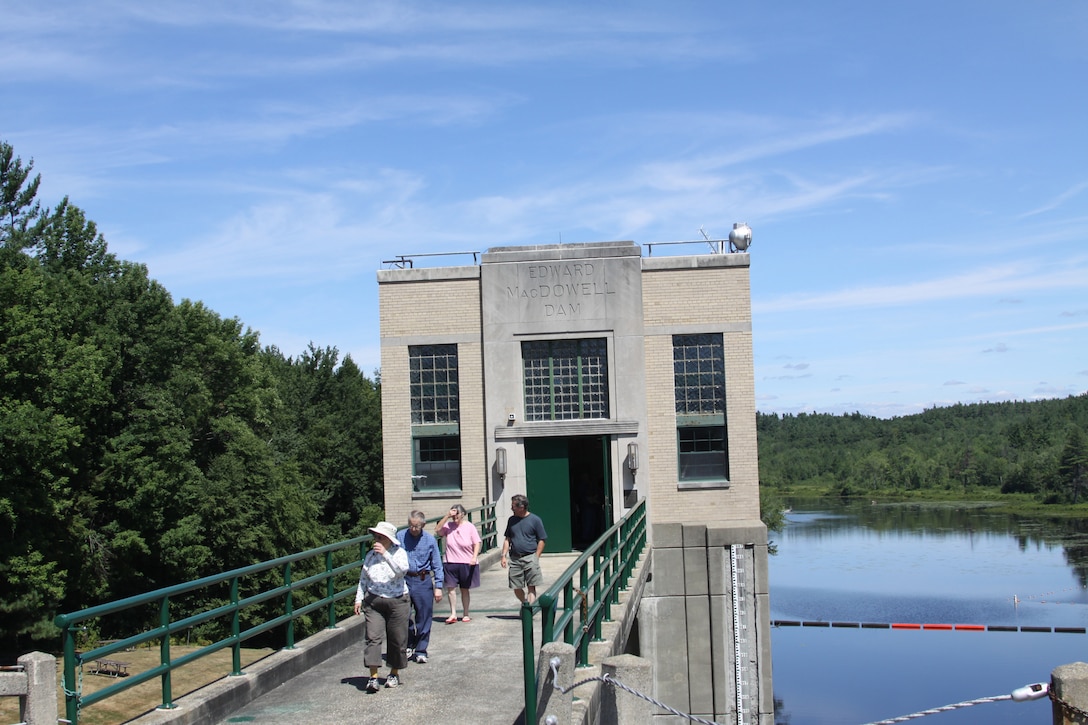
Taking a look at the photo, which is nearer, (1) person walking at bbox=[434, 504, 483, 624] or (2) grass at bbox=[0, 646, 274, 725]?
(1) person walking at bbox=[434, 504, 483, 624]

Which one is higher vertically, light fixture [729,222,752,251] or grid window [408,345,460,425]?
light fixture [729,222,752,251]

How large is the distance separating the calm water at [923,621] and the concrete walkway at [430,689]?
38.8 meters

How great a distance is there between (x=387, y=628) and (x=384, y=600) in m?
0.33

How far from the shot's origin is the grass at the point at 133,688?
18234mm

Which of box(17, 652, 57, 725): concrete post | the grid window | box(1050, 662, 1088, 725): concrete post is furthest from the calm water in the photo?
box(17, 652, 57, 725): concrete post

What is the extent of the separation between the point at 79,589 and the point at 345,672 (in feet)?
89.0

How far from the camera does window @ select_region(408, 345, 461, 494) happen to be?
73.6 ft

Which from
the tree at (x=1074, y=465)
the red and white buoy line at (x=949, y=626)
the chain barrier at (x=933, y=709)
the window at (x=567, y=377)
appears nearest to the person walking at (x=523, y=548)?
the chain barrier at (x=933, y=709)

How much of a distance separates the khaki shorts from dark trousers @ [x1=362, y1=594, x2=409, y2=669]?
266 cm

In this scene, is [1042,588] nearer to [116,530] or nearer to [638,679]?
[116,530]

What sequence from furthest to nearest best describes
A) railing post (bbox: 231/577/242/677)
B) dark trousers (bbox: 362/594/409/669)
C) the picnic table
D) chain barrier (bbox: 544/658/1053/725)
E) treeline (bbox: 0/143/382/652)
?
1. treeline (bbox: 0/143/382/652)
2. the picnic table
3. dark trousers (bbox: 362/594/409/669)
4. railing post (bbox: 231/577/242/677)
5. chain barrier (bbox: 544/658/1053/725)

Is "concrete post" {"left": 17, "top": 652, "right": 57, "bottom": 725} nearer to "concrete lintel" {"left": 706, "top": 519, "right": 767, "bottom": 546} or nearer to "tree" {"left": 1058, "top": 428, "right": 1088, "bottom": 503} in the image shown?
"concrete lintel" {"left": 706, "top": 519, "right": 767, "bottom": 546}

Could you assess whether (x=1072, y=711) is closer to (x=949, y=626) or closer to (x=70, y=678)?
(x=70, y=678)

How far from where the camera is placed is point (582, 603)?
9.23m
